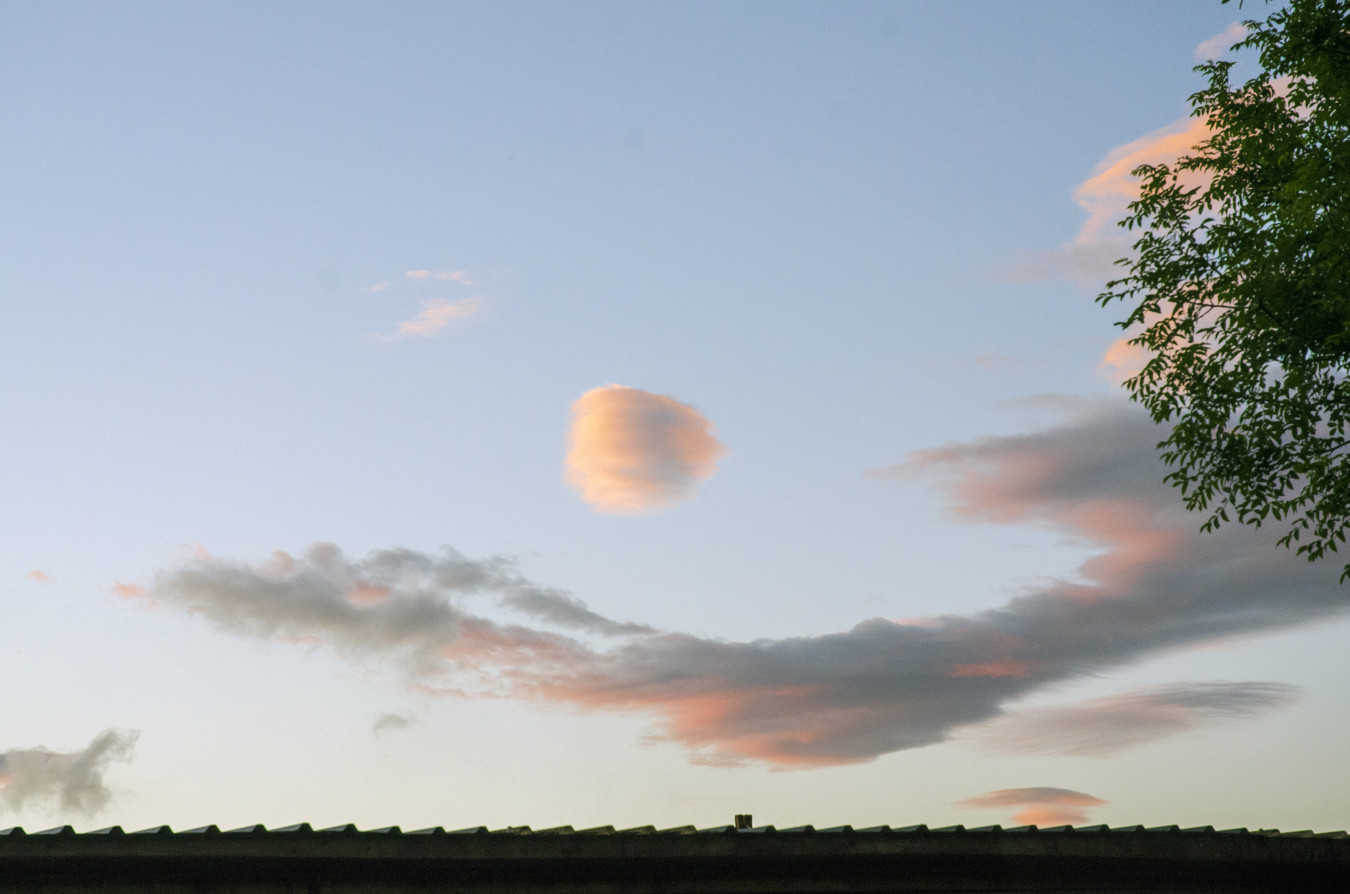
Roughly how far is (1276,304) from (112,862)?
1373cm

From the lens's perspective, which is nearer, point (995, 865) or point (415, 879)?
point (415, 879)

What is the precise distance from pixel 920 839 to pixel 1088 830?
89.3 inches

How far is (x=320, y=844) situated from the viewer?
34.5 ft

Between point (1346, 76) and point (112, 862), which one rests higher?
point (1346, 76)

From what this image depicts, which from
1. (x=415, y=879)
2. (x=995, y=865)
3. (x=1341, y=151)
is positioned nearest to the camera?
(x=415, y=879)

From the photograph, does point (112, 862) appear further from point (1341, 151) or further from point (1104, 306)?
point (1341, 151)

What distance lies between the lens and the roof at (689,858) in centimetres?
1014

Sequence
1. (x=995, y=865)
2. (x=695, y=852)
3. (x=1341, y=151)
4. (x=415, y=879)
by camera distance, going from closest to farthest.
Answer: (x=415, y=879) → (x=695, y=852) → (x=995, y=865) → (x=1341, y=151)

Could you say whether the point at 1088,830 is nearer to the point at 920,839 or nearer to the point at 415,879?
the point at 920,839

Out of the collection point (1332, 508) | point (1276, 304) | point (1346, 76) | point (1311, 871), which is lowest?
point (1311, 871)

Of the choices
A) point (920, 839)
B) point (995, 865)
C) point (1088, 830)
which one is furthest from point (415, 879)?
point (1088, 830)

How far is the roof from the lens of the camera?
399 inches

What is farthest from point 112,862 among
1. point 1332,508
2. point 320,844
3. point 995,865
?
point 1332,508

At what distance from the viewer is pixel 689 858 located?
11.7 meters
